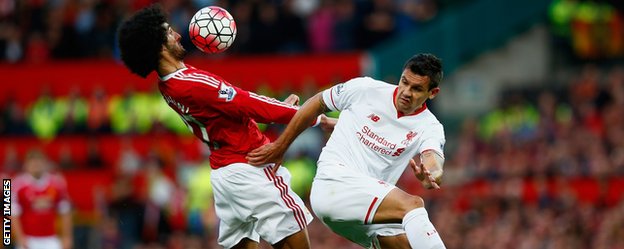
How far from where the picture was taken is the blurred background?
67.8 feet

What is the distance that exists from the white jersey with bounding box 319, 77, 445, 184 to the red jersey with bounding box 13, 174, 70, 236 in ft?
24.0

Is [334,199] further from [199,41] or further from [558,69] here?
[558,69]

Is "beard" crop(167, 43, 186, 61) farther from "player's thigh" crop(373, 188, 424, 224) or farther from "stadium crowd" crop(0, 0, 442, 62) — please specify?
"stadium crowd" crop(0, 0, 442, 62)

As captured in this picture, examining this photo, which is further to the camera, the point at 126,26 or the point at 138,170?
the point at 138,170

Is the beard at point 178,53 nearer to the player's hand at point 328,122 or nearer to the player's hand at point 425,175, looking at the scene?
the player's hand at point 328,122

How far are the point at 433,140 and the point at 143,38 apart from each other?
2.27 metres

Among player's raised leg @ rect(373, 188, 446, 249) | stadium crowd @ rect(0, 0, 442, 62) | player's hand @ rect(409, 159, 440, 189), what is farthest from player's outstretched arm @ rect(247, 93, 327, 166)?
stadium crowd @ rect(0, 0, 442, 62)

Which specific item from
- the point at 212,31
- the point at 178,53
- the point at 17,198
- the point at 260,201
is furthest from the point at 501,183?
the point at 178,53

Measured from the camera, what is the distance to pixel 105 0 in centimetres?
2584

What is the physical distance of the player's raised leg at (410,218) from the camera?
9391 mm

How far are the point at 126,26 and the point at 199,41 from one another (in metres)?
0.59

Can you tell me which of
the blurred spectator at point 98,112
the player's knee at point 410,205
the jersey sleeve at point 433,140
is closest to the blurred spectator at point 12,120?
the blurred spectator at point 98,112

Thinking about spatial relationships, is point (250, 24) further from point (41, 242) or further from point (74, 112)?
point (41, 242)

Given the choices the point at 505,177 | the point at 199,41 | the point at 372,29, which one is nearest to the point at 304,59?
the point at 372,29
